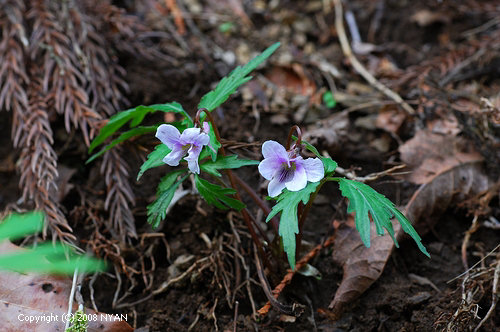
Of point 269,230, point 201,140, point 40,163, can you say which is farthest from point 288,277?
point 40,163

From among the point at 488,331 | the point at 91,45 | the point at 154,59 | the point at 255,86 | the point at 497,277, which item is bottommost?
the point at 488,331

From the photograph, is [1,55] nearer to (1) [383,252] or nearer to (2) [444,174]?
(1) [383,252]

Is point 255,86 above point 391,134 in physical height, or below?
above

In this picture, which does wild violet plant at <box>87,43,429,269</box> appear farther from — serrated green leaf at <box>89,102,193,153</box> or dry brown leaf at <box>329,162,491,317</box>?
dry brown leaf at <box>329,162,491,317</box>

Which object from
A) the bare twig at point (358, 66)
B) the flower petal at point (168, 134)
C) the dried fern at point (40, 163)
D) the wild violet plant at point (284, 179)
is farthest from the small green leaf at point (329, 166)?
the bare twig at point (358, 66)

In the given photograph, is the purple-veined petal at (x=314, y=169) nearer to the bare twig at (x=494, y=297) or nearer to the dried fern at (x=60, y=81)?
the bare twig at (x=494, y=297)

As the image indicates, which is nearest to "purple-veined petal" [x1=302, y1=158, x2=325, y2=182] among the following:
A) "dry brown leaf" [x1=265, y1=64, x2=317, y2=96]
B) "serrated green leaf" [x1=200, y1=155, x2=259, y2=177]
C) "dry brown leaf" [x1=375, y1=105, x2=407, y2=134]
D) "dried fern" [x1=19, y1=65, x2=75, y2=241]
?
"serrated green leaf" [x1=200, y1=155, x2=259, y2=177]

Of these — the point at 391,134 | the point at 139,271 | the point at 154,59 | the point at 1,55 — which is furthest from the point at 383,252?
the point at 1,55
